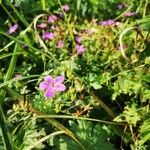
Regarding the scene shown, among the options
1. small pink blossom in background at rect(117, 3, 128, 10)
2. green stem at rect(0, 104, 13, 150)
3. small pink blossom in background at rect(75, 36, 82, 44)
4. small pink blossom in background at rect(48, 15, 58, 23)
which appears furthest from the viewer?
small pink blossom in background at rect(117, 3, 128, 10)

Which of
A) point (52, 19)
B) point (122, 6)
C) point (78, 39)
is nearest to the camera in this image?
point (78, 39)

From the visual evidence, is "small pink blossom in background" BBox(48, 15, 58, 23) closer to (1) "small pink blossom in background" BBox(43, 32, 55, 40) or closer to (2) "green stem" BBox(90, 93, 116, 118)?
(1) "small pink blossom in background" BBox(43, 32, 55, 40)

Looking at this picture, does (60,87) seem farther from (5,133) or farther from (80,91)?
(5,133)

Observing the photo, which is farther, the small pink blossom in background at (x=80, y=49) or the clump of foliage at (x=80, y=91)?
the small pink blossom in background at (x=80, y=49)

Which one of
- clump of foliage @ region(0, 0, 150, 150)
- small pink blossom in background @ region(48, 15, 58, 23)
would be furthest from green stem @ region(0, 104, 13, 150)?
small pink blossom in background @ region(48, 15, 58, 23)

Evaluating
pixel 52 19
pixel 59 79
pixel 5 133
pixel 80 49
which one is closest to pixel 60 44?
pixel 80 49

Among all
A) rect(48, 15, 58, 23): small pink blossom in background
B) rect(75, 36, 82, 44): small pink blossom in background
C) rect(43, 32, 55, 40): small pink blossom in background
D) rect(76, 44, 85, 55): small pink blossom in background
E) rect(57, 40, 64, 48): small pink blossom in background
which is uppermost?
rect(48, 15, 58, 23): small pink blossom in background

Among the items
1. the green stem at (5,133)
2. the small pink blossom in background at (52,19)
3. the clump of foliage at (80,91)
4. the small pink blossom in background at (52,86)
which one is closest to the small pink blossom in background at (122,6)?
the clump of foliage at (80,91)

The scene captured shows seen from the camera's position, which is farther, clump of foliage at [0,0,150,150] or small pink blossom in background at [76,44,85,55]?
small pink blossom in background at [76,44,85,55]

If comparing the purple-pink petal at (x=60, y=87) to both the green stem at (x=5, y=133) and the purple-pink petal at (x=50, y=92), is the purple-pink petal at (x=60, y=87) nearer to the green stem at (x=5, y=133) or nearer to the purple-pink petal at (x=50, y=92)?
the purple-pink petal at (x=50, y=92)
